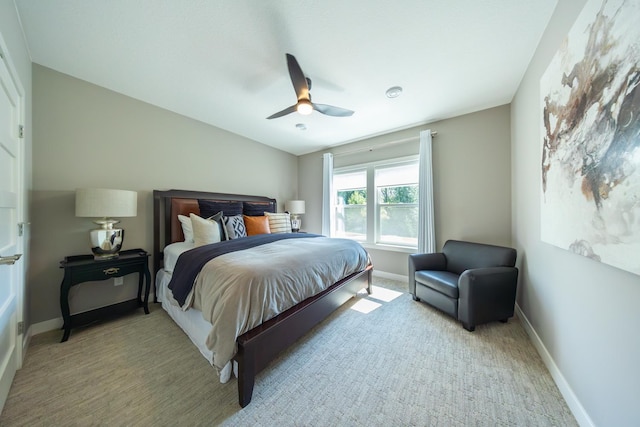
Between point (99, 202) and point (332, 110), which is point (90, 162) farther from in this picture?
point (332, 110)

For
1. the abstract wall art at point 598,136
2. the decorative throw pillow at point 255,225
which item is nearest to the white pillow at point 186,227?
the decorative throw pillow at point 255,225

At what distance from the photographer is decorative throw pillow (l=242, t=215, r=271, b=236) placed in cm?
306

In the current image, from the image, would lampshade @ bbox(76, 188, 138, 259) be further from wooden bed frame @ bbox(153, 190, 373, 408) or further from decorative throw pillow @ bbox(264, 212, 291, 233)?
decorative throw pillow @ bbox(264, 212, 291, 233)

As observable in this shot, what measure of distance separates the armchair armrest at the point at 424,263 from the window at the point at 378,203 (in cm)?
73

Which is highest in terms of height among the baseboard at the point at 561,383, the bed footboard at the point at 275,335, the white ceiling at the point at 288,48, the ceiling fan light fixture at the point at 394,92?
the white ceiling at the point at 288,48

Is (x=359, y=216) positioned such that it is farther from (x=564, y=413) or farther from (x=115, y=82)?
(x=115, y=82)

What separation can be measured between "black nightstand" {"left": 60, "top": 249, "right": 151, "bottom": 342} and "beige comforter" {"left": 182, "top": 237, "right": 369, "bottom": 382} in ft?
3.58

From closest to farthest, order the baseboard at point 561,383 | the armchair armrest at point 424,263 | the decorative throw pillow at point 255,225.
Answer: the baseboard at point 561,383
the armchair armrest at point 424,263
the decorative throw pillow at point 255,225

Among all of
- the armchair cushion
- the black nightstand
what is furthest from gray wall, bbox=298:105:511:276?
the black nightstand

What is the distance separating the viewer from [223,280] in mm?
1478

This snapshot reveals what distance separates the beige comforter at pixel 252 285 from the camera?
129cm

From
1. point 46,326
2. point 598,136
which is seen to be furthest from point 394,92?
point 46,326

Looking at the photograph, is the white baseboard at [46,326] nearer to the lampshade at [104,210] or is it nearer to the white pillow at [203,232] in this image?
the lampshade at [104,210]

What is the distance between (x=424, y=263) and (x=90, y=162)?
4195 mm
